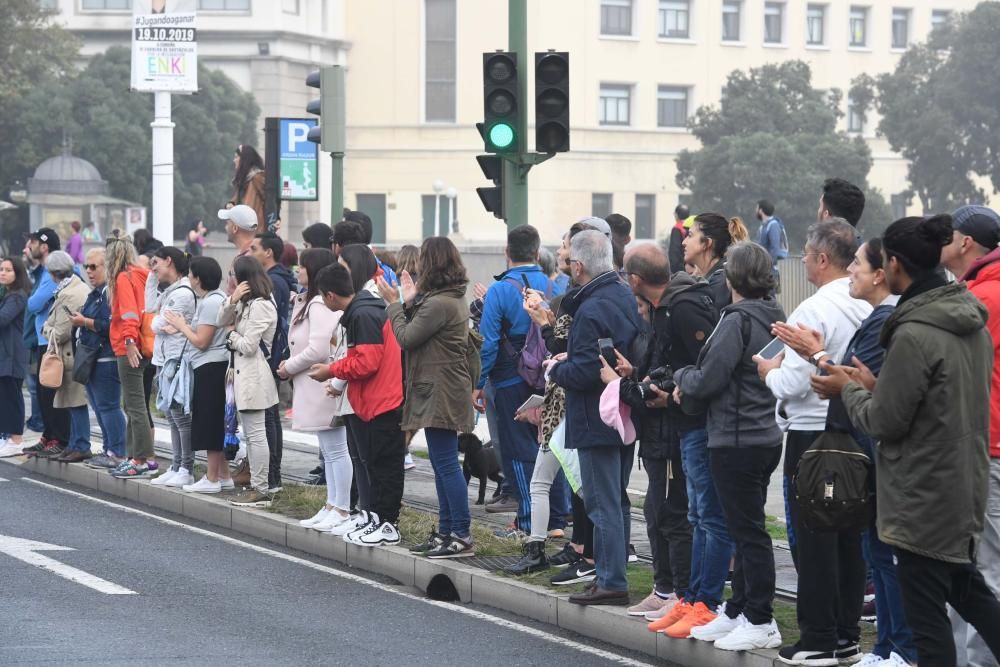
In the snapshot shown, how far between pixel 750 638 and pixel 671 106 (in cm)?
7617

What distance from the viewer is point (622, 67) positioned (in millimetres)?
81062

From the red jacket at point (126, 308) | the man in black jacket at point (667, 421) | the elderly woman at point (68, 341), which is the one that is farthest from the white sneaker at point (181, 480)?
the man in black jacket at point (667, 421)

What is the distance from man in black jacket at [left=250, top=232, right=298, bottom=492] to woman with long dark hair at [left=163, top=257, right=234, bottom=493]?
0.34m

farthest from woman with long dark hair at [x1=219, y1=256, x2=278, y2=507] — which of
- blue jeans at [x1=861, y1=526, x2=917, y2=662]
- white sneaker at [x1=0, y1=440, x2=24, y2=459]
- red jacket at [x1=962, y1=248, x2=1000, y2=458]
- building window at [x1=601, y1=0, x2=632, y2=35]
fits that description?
building window at [x1=601, y1=0, x2=632, y2=35]

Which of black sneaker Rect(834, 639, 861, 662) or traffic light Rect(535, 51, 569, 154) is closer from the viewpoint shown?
black sneaker Rect(834, 639, 861, 662)

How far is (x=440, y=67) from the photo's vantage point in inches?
3191

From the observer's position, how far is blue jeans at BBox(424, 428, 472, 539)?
10.1m

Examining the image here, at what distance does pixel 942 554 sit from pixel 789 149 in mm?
62017

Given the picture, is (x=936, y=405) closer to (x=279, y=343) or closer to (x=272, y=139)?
(x=279, y=343)

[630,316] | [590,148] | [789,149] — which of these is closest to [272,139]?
[630,316]

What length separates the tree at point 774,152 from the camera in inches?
2645

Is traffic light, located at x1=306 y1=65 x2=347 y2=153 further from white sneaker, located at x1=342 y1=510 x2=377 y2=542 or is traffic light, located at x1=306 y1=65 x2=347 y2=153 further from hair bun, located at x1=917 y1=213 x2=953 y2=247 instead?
hair bun, located at x1=917 y1=213 x2=953 y2=247

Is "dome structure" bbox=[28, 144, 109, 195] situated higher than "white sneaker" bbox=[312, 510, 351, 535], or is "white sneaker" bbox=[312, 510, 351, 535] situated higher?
"dome structure" bbox=[28, 144, 109, 195]

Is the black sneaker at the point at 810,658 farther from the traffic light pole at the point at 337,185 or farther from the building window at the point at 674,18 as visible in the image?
the building window at the point at 674,18
